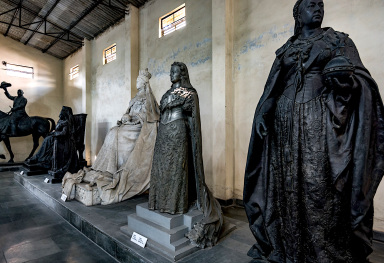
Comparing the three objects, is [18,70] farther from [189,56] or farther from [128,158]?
[128,158]

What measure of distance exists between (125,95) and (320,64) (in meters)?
6.37

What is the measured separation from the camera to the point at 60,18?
830cm

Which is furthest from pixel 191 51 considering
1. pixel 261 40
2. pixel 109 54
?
pixel 109 54

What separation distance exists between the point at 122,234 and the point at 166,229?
62 cm

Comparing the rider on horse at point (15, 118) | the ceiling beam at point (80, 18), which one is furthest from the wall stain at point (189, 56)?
the rider on horse at point (15, 118)

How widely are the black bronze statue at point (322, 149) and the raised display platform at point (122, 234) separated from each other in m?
0.69

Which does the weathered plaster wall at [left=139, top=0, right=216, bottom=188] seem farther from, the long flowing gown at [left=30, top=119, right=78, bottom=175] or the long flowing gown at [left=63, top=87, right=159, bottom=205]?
the long flowing gown at [left=30, top=119, right=78, bottom=175]

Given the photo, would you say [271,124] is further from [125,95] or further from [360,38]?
[125,95]

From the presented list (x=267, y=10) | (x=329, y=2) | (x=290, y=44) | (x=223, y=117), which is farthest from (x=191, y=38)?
(x=290, y=44)

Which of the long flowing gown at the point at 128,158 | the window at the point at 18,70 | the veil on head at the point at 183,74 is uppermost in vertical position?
the window at the point at 18,70

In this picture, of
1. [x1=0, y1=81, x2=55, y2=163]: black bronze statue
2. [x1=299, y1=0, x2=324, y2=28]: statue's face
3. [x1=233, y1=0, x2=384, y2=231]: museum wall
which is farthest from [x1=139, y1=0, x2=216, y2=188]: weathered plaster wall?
[x1=0, y1=81, x2=55, y2=163]: black bronze statue

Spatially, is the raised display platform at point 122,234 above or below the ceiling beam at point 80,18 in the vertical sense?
below

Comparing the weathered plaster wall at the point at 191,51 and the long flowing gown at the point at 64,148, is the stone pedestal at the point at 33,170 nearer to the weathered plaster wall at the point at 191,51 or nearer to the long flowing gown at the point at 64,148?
the long flowing gown at the point at 64,148

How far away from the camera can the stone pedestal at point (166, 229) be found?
2.11 m
